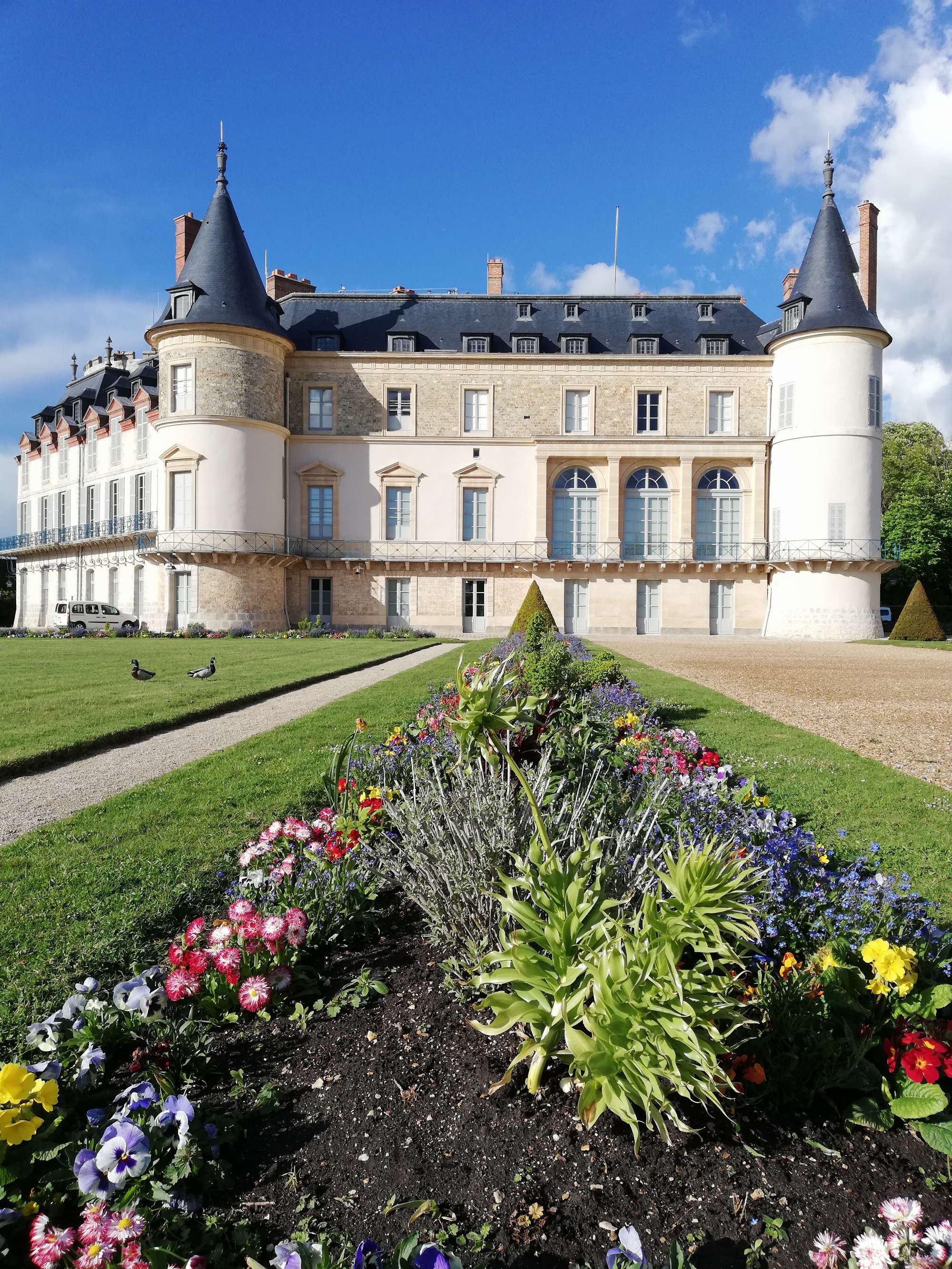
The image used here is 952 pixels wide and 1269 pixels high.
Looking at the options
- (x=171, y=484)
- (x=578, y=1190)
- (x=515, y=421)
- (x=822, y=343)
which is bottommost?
(x=578, y=1190)

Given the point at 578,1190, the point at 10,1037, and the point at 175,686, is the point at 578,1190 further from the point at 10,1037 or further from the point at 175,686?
the point at 175,686

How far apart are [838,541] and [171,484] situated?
23985 mm

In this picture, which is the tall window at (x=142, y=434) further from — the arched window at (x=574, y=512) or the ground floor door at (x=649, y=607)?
the ground floor door at (x=649, y=607)

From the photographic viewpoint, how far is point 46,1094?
1.80 metres

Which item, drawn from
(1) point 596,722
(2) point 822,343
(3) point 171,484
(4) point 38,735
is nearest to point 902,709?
(1) point 596,722

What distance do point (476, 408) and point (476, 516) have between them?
4.17 metres

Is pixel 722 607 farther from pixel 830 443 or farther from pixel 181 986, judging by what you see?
pixel 181 986

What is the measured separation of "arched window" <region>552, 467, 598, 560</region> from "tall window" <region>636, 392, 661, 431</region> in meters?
2.78

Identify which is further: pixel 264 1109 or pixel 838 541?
pixel 838 541

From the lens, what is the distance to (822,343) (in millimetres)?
27188

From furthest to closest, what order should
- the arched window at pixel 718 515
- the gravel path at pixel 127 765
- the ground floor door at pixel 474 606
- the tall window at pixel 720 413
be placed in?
1. the ground floor door at pixel 474 606
2. the arched window at pixel 718 515
3. the tall window at pixel 720 413
4. the gravel path at pixel 127 765

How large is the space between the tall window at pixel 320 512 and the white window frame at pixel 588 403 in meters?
9.52

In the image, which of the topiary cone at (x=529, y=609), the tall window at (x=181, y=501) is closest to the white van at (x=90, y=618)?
the tall window at (x=181, y=501)

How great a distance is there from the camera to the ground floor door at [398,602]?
30.2m
